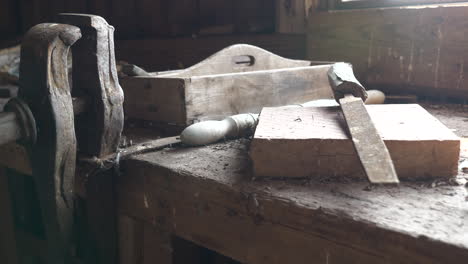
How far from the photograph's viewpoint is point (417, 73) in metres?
1.59

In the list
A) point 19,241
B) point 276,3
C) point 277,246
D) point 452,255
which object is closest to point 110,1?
point 276,3

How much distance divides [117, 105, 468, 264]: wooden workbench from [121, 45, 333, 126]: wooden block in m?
0.17

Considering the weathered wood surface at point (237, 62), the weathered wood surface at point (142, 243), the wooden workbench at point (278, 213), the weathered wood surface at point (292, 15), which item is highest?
the weathered wood surface at point (292, 15)

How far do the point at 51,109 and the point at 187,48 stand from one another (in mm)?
1622

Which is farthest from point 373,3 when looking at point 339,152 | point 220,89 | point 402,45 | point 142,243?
point 142,243

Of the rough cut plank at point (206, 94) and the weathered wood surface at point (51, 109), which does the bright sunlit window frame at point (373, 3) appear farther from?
the weathered wood surface at point (51, 109)

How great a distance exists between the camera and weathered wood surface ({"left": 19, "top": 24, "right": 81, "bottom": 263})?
0.80 meters

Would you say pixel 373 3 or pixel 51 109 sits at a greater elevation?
pixel 373 3

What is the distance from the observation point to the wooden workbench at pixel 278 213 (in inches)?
22.5

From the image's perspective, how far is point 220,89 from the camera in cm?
115

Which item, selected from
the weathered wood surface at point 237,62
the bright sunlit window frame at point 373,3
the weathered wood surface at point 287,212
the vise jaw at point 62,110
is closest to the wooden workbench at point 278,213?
the weathered wood surface at point 287,212

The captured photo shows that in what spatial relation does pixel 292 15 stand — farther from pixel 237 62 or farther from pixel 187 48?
pixel 187 48

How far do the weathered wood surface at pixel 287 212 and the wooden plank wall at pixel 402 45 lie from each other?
3.13ft

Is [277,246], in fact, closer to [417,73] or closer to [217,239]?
[217,239]
